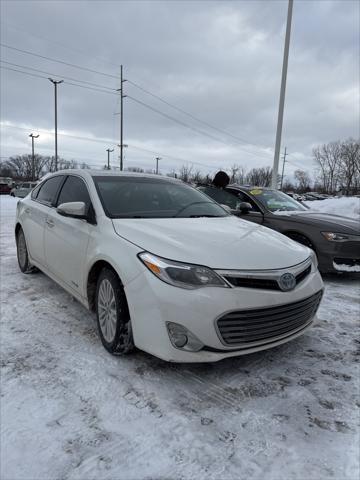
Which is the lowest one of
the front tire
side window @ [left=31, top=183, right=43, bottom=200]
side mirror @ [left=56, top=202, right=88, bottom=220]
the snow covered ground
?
the snow covered ground

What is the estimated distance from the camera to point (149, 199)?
375cm

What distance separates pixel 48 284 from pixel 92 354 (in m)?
2.10

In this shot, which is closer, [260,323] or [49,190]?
[260,323]

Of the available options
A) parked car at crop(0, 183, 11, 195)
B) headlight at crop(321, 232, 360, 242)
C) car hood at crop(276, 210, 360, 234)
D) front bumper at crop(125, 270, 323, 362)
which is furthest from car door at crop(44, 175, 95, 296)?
parked car at crop(0, 183, 11, 195)

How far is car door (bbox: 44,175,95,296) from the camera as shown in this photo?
336 cm

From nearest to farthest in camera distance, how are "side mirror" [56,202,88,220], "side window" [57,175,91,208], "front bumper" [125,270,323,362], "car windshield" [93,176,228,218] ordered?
"front bumper" [125,270,323,362], "side mirror" [56,202,88,220], "car windshield" [93,176,228,218], "side window" [57,175,91,208]

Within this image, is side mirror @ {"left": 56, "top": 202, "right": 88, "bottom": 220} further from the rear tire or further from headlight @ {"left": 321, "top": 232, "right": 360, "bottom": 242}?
headlight @ {"left": 321, "top": 232, "right": 360, "bottom": 242}

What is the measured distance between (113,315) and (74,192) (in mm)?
1681

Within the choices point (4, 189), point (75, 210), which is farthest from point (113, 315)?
point (4, 189)

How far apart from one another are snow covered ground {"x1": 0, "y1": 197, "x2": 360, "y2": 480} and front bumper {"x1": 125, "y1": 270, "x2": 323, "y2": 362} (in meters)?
0.28

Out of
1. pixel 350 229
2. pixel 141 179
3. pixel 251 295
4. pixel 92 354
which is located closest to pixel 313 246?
pixel 350 229

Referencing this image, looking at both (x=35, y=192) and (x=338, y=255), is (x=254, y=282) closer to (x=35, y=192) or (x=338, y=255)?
(x=338, y=255)

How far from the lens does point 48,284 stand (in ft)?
15.6

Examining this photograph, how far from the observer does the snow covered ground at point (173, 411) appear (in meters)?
1.86
